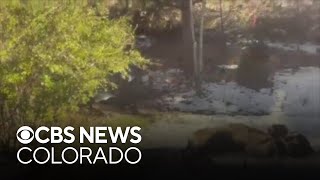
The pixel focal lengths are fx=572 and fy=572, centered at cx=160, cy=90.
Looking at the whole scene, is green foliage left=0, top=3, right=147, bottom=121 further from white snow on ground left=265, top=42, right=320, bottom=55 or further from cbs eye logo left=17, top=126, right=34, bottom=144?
white snow on ground left=265, top=42, right=320, bottom=55

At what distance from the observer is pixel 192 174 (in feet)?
13.6

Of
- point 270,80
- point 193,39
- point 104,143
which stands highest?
point 193,39

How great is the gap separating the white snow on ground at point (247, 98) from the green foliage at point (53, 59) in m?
0.43

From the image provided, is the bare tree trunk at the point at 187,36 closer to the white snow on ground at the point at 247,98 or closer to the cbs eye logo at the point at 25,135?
the white snow on ground at the point at 247,98

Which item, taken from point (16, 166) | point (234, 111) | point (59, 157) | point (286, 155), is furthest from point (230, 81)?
point (16, 166)

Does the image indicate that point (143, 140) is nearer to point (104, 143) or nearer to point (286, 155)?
point (104, 143)

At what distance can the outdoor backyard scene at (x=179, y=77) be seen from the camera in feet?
13.5

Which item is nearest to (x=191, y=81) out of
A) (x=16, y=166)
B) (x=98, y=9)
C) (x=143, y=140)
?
(x=143, y=140)

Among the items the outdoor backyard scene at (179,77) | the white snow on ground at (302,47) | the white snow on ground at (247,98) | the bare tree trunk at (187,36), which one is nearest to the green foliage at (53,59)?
the outdoor backyard scene at (179,77)

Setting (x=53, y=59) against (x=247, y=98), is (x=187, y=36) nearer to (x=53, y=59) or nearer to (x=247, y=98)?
(x=247, y=98)

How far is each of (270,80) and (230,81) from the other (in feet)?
0.99

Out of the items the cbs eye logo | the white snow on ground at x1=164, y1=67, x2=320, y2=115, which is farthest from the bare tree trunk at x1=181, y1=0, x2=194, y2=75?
the cbs eye logo

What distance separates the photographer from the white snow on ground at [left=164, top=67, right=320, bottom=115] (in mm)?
4109

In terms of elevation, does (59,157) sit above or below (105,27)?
below
